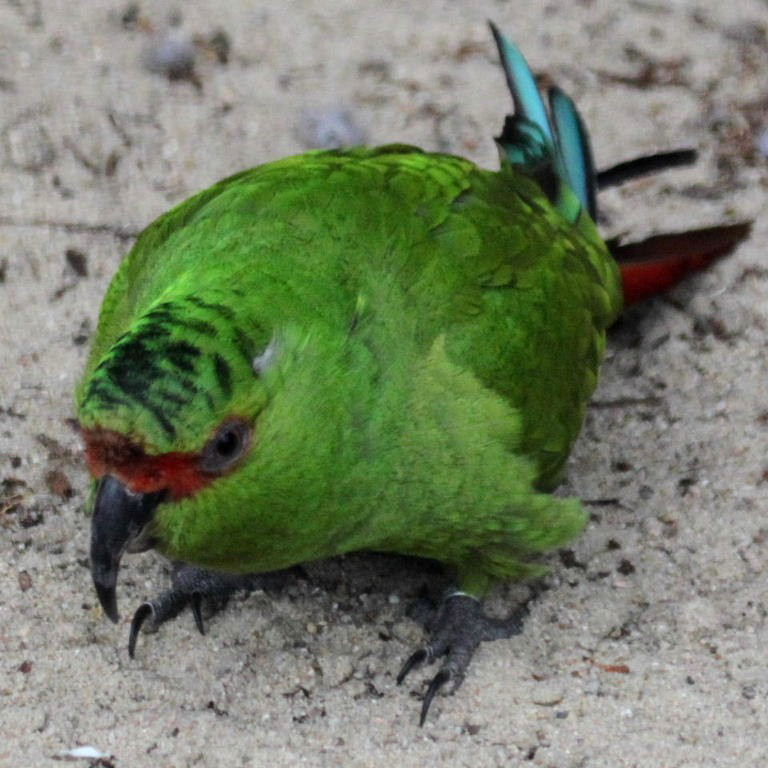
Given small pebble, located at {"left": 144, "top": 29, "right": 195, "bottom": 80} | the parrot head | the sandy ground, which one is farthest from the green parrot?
small pebble, located at {"left": 144, "top": 29, "right": 195, "bottom": 80}

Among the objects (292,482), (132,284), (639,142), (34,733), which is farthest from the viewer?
(639,142)

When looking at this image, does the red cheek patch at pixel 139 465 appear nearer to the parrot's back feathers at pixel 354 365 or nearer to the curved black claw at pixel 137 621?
the parrot's back feathers at pixel 354 365

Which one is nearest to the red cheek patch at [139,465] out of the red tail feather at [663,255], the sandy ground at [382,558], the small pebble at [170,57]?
the sandy ground at [382,558]

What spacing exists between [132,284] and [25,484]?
81 centimetres

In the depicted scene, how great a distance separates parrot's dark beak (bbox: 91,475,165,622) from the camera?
278cm

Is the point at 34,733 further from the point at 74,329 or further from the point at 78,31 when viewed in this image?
the point at 78,31

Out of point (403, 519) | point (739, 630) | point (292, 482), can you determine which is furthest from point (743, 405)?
point (292, 482)

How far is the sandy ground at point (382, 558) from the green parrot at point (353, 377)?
0.18 meters

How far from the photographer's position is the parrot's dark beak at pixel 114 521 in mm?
2781

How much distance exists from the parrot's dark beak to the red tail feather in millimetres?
2150

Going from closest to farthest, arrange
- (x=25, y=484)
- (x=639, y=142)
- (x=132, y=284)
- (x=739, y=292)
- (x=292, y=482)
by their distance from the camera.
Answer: (x=292, y=482) < (x=132, y=284) < (x=25, y=484) < (x=739, y=292) < (x=639, y=142)

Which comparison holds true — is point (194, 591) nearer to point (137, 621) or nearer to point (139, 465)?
point (137, 621)

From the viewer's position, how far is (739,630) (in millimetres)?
3664

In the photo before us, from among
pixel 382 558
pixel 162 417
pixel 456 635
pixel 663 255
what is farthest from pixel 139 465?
pixel 663 255
